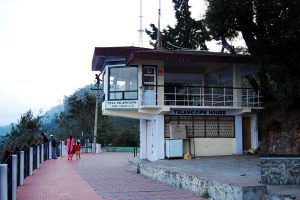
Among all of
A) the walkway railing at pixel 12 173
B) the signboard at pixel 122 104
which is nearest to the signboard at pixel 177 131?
the signboard at pixel 122 104

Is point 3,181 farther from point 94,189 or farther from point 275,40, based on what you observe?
point 275,40

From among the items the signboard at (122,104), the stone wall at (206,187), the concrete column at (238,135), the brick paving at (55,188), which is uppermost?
the signboard at (122,104)

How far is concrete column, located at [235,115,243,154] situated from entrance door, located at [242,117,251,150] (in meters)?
1.05

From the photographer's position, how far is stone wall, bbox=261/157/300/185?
10867mm

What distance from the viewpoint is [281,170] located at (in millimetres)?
10852

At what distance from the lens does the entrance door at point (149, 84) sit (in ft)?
70.4

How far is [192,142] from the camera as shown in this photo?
2145 cm

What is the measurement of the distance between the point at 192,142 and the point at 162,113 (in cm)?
209

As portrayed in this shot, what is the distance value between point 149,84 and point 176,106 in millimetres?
1847

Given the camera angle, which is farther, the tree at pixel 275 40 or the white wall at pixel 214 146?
the white wall at pixel 214 146

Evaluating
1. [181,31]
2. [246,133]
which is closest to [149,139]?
[246,133]

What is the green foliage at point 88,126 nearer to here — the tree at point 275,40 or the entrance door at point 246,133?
the entrance door at point 246,133

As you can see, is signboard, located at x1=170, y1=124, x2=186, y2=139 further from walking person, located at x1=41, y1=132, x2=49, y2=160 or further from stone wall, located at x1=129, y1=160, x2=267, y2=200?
walking person, located at x1=41, y1=132, x2=49, y2=160

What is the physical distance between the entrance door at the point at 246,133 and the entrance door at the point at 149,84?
538cm
